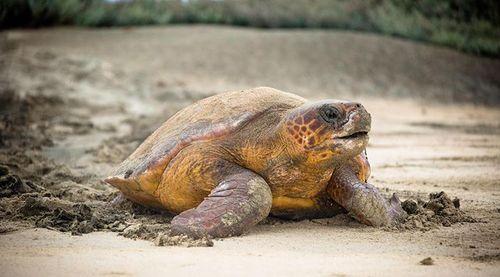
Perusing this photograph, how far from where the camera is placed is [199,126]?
340cm

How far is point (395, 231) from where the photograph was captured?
3043 mm

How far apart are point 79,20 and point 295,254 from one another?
409 inches

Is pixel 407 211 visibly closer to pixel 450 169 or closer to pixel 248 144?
pixel 248 144

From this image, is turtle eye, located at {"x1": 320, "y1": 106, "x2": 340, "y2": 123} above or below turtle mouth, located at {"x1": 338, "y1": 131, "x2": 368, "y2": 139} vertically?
above

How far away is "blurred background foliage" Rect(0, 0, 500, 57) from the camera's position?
1182 cm

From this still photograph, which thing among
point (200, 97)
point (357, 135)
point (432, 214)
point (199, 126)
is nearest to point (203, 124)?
point (199, 126)

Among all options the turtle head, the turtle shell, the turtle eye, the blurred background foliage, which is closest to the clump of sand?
the turtle head

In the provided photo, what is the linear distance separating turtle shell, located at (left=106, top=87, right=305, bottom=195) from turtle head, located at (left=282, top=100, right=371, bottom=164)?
33 cm

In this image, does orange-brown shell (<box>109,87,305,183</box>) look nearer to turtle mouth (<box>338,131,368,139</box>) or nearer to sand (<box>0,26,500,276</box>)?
sand (<box>0,26,500,276</box>)

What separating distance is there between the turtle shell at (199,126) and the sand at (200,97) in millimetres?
230

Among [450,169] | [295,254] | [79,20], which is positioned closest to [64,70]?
[79,20]

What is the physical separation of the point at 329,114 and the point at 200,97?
559 centimetres

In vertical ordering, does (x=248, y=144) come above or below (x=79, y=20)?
below

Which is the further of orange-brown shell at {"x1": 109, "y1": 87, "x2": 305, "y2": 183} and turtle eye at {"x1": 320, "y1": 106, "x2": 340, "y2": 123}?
orange-brown shell at {"x1": 109, "y1": 87, "x2": 305, "y2": 183}
